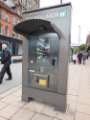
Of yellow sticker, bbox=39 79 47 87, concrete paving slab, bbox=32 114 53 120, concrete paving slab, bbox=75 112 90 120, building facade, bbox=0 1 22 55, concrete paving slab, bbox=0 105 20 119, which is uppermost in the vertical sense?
→ building facade, bbox=0 1 22 55

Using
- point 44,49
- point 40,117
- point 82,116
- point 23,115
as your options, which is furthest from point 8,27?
point 82,116

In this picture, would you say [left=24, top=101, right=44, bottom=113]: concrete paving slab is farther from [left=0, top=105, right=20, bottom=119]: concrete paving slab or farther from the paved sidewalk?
[left=0, top=105, right=20, bottom=119]: concrete paving slab

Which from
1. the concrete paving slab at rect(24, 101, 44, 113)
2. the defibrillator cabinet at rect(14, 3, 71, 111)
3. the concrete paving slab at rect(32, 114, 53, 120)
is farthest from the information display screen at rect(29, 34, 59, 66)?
the concrete paving slab at rect(32, 114, 53, 120)

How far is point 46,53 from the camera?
3271 mm

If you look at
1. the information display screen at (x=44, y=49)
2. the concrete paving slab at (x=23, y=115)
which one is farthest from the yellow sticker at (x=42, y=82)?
the concrete paving slab at (x=23, y=115)

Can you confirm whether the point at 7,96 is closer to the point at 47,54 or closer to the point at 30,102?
the point at 30,102

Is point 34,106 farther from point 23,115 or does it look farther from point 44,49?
point 44,49

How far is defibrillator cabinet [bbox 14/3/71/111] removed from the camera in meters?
2.86

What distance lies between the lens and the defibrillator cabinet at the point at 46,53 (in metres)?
2.86

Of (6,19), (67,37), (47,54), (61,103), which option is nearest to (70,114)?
(61,103)

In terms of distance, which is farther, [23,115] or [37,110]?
[37,110]

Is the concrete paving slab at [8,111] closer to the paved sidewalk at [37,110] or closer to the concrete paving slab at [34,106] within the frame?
the paved sidewalk at [37,110]

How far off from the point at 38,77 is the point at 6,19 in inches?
936

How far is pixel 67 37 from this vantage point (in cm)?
283
